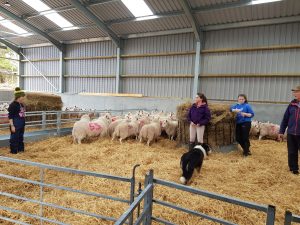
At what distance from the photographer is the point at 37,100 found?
1100 cm

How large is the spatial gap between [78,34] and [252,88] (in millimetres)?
13032

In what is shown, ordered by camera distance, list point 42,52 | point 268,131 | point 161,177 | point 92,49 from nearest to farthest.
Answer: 1. point 161,177
2. point 268,131
3. point 92,49
4. point 42,52

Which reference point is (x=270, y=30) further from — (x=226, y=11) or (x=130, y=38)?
(x=130, y=38)

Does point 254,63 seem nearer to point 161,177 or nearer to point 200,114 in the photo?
point 200,114

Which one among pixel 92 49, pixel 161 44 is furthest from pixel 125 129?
pixel 92 49

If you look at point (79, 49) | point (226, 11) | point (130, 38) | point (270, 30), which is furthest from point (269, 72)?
point (79, 49)

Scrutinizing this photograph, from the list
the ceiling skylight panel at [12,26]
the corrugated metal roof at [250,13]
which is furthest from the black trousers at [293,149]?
the ceiling skylight panel at [12,26]

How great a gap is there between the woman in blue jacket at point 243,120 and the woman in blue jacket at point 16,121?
5.51m

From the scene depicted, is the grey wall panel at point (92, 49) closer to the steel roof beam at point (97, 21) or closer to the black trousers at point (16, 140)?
the steel roof beam at point (97, 21)

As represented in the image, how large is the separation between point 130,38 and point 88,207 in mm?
15388

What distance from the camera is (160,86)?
54.0 feet

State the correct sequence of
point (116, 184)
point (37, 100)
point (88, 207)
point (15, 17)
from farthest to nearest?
point (15, 17), point (37, 100), point (116, 184), point (88, 207)

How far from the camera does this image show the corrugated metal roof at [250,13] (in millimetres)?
11492

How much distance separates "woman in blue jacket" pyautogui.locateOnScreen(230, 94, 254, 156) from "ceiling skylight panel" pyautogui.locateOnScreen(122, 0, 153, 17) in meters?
9.17
